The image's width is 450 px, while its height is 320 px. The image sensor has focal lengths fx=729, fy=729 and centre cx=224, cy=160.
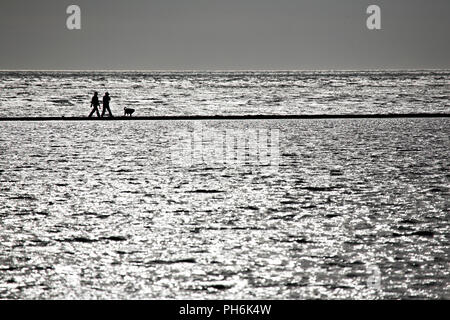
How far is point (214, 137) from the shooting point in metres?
35.0

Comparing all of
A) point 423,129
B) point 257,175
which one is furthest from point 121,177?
point 423,129

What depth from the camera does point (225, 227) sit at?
12.8 m

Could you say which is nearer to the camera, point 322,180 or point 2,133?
point 322,180

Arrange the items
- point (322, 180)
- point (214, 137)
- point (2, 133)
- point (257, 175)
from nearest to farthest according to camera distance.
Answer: point (322, 180) → point (257, 175) → point (214, 137) → point (2, 133)

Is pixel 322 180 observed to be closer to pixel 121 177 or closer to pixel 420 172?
pixel 420 172

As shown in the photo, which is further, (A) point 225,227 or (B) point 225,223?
(B) point 225,223

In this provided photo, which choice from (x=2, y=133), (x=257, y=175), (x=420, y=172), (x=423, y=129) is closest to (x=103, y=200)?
(x=257, y=175)

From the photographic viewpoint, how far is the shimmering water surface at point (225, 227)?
916cm

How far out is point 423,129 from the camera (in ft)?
130

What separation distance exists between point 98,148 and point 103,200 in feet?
43.7

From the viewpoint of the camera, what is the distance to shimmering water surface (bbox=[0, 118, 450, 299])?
361 inches

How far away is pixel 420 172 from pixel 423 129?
766 inches
